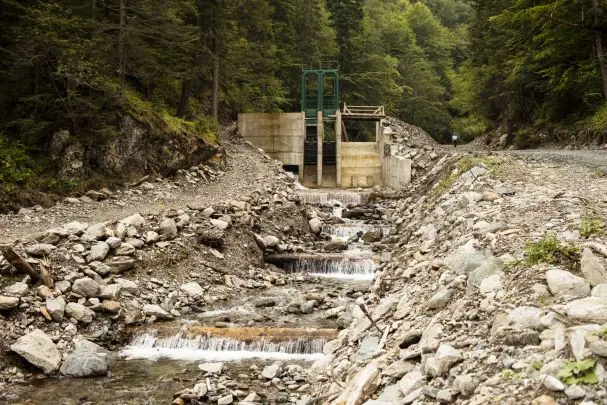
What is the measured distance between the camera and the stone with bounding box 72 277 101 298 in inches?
420

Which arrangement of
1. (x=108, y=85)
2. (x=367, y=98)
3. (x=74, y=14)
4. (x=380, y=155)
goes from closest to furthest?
(x=108, y=85)
(x=74, y=14)
(x=380, y=155)
(x=367, y=98)

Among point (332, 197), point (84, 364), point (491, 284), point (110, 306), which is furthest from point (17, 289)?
point (332, 197)

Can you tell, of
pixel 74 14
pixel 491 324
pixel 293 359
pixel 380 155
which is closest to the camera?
pixel 491 324

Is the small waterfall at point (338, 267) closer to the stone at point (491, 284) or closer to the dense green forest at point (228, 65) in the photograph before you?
the dense green forest at point (228, 65)

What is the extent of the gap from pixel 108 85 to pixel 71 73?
50.3 inches

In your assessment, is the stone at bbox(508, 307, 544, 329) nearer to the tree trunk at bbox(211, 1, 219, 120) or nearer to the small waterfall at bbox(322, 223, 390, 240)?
the small waterfall at bbox(322, 223, 390, 240)

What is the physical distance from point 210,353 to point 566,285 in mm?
6680

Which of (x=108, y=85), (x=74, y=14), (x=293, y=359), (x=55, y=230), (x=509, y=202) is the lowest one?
(x=293, y=359)

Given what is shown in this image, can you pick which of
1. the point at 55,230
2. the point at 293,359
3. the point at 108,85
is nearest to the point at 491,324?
the point at 293,359

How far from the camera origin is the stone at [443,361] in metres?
4.48

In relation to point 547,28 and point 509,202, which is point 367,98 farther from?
point 509,202

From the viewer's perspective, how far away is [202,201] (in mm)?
17359

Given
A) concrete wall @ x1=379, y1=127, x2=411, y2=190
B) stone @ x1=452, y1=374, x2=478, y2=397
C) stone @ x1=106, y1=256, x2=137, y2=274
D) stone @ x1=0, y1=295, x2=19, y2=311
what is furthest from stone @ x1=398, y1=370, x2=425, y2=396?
concrete wall @ x1=379, y1=127, x2=411, y2=190

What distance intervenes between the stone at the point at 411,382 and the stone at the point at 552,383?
117 cm
